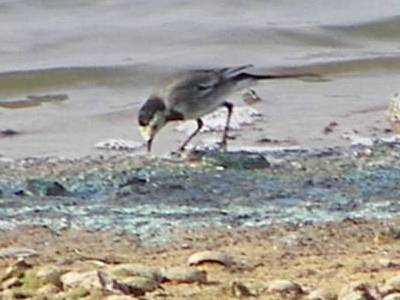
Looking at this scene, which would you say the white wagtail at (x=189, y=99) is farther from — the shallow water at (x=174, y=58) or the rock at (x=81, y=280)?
the rock at (x=81, y=280)

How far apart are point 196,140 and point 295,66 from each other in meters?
2.56

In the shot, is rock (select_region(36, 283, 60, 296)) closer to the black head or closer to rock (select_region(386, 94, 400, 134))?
the black head

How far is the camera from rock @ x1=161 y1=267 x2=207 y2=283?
4.92 m

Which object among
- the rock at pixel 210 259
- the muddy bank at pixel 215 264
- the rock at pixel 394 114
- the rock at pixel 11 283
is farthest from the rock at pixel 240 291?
the rock at pixel 394 114

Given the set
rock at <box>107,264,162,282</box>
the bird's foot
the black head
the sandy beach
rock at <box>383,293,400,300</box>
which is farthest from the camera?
the black head

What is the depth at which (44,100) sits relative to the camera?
10469mm

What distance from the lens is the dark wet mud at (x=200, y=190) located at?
618 centimetres

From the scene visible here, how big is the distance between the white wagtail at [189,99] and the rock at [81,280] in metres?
3.57

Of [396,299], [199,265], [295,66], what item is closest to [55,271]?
[199,265]

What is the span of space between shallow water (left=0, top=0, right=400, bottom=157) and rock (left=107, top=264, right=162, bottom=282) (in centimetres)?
364

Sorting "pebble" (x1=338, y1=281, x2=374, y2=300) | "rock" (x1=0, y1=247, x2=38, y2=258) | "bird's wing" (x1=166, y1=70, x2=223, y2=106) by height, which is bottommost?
"rock" (x1=0, y1=247, x2=38, y2=258)

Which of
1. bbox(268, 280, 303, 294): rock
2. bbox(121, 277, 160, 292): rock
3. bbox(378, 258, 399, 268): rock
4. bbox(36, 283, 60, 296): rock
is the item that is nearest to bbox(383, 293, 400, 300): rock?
bbox(268, 280, 303, 294): rock

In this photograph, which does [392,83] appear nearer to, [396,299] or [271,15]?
[271,15]

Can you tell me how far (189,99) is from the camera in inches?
334
